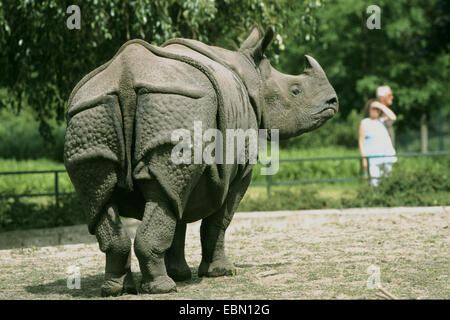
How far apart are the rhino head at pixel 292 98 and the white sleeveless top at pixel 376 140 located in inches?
267

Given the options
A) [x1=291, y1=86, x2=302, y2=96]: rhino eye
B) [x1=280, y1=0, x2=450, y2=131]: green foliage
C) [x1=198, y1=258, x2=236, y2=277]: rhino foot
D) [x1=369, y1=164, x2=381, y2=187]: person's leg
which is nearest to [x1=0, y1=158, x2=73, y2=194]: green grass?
[x1=369, y1=164, x2=381, y2=187]: person's leg

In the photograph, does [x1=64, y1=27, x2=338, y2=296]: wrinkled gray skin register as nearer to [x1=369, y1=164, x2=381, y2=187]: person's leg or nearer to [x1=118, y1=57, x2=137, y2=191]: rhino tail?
[x1=118, y1=57, x2=137, y2=191]: rhino tail

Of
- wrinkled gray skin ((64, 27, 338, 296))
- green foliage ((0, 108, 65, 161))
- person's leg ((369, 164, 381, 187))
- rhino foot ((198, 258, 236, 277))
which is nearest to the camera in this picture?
wrinkled gray skin ((64, 27, 338, 296))

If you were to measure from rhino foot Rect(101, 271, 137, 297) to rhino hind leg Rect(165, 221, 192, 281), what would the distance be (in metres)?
1.05

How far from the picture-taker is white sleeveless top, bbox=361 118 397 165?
15195mm

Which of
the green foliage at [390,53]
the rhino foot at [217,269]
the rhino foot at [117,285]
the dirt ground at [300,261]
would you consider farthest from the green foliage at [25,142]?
the rhino foot at [117,285]

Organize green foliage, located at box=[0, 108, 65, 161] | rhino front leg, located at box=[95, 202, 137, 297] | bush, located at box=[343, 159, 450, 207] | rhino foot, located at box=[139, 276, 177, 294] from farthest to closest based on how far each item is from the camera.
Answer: green foliage, located at box=[0, 108, 65, 161]
bush, located at box=[343, 159, 450, 207]
rhino foot, located at box=[139, 276, 177, 294]
rhino front leg, located at box=[95, 202, 137, 297]

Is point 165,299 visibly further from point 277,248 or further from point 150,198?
point 277,248

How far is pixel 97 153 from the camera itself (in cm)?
662

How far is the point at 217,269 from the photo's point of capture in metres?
8.31

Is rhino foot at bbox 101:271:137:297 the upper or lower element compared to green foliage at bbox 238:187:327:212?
lower

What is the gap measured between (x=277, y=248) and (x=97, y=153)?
14.4 ft

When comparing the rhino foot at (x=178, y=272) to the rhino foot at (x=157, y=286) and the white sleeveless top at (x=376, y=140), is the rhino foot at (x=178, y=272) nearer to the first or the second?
the rhino foot at (x=157, y=286)

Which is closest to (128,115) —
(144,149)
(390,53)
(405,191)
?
(144,149)
